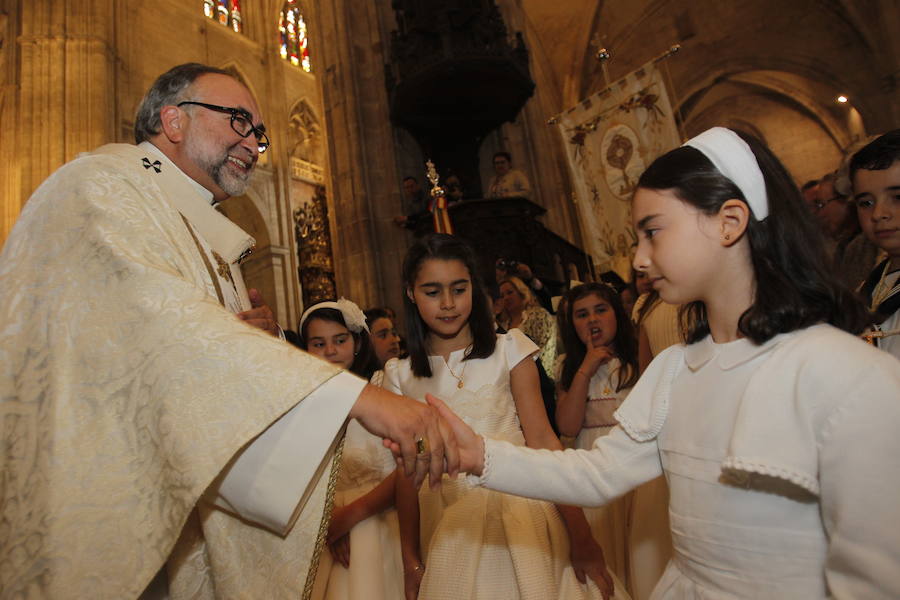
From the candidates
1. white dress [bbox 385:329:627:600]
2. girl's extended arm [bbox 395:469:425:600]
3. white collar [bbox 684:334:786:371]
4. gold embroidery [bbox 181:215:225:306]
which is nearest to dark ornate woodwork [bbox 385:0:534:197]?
white dress [bbox 385:329:627:600]

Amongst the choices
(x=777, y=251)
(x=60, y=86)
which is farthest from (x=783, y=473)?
(x=60, y=86)

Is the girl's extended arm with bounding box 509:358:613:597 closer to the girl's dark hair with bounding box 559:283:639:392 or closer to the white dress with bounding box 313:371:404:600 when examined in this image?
the white dress with bounding box 313:371:404:600

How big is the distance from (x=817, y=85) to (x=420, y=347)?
18.4 metres

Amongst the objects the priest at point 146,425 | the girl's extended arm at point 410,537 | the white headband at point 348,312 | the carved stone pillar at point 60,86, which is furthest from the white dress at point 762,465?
the carved stone pillar at point 60,86

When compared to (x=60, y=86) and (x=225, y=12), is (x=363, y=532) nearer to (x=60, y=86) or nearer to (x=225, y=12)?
(x=60, y=86)

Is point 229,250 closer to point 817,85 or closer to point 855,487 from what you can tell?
point 855,487

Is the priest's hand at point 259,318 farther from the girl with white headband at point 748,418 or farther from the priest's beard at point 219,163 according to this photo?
the girl with white headband at point 748,418

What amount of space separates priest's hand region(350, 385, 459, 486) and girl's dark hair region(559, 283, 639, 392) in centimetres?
180

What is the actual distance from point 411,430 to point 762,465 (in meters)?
0.69

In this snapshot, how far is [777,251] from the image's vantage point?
1.20m

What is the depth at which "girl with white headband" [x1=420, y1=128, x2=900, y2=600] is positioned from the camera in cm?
93

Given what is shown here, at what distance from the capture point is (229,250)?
185cm

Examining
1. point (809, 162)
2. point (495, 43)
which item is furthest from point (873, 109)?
point (495, 43)

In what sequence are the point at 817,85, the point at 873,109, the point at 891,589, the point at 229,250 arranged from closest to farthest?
the point at 891,589 < the point at 229,250 < the point at 873,109 < the point at 817,85
